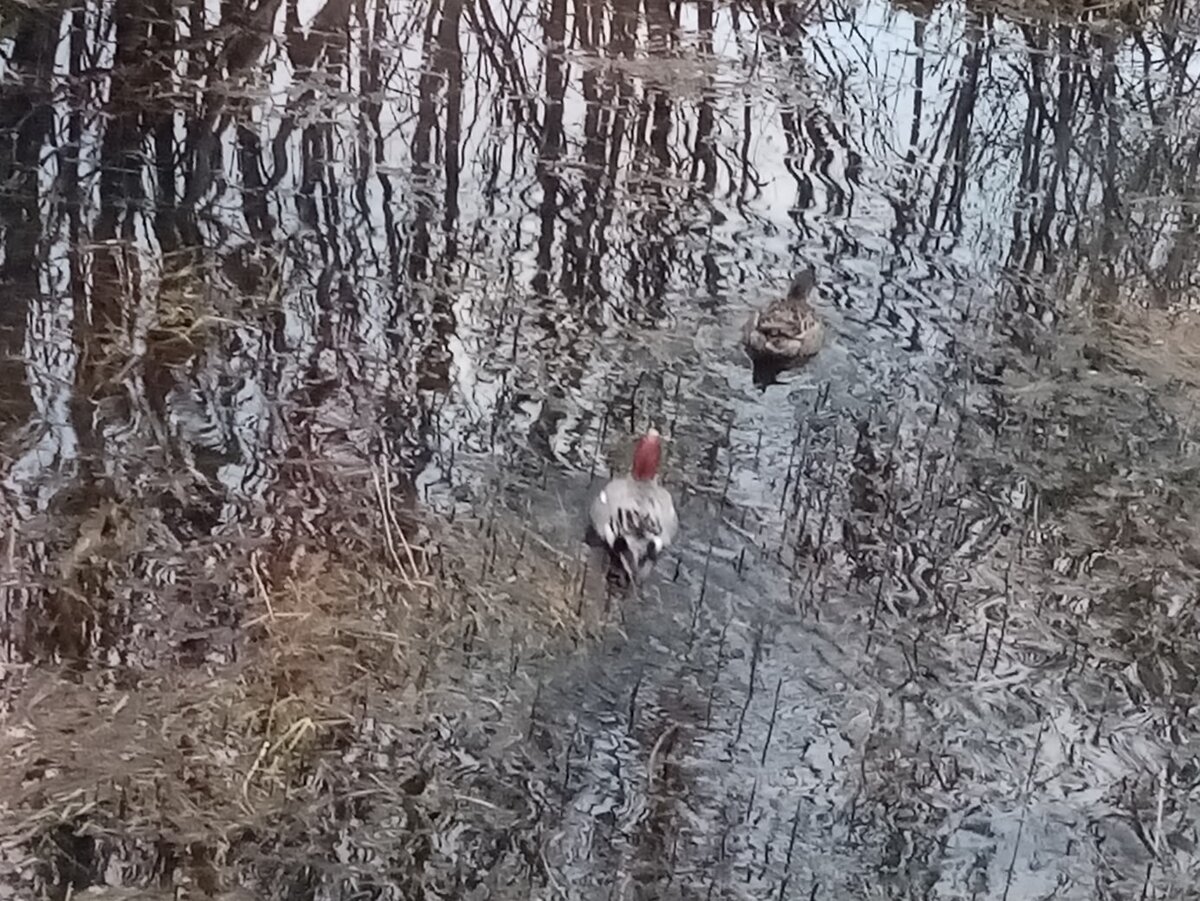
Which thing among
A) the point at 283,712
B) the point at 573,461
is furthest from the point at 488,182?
the point at 283,712

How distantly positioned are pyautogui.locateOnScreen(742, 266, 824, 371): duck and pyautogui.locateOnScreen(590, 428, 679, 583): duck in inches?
26.3

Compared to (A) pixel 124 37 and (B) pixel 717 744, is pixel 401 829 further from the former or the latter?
(A) pixel 124 37

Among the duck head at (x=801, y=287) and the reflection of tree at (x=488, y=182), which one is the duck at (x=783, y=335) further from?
the reflection of tree at (x=488, y=182)

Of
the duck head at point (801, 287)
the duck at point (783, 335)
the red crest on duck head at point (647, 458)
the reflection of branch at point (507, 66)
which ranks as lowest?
the red crest on duck head at point (647, 458)

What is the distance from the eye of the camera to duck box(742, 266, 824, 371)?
3.74 metres

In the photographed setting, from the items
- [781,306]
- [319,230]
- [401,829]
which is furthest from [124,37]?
[401,829]

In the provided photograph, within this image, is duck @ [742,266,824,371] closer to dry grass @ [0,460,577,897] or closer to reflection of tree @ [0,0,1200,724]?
reflection of tree @ [0,0,1200,724]

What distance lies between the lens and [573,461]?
3451mm

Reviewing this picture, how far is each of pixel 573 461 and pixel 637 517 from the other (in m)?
0.37

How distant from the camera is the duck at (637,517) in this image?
312 cm

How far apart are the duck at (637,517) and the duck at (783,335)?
0.67 metres

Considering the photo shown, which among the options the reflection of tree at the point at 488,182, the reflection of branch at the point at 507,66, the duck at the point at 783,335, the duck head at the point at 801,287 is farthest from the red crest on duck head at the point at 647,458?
the reflection of branch at the point at 507,66

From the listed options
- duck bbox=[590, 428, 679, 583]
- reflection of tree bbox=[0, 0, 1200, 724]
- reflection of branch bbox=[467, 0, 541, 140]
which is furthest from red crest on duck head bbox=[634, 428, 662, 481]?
reflection of branch bbox=[467, 0, 541, 140]

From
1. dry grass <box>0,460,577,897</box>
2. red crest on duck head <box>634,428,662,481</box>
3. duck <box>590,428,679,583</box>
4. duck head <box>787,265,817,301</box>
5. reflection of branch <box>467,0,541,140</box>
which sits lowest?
dry grass <box>0,460,577,897</box>
